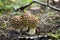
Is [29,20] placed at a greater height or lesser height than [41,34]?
greater

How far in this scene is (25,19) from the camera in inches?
129

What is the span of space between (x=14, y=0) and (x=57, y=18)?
75.3 inches

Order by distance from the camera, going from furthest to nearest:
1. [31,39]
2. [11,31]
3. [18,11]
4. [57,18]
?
1. [18,11]
2. [57,18]
3. [11,31]
4. [31,39]

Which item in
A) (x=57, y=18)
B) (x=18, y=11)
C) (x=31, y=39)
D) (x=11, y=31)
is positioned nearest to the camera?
(x=31, y=39)

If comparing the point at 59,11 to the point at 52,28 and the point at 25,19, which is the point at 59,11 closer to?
the point at 52,28

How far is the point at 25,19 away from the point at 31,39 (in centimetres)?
38

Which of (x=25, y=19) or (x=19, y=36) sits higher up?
(x=25, y=19)

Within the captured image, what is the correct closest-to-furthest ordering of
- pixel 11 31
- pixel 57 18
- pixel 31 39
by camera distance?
1. pixel 31 39
2. pixel 11 31
3. pixel 57 18

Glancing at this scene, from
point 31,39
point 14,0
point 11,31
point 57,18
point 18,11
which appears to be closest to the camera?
point 31,39

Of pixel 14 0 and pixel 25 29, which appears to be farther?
pixel 14 0

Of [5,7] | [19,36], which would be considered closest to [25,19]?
[19,36]

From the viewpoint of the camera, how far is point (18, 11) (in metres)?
4.55

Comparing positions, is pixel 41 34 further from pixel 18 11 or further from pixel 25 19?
pixel 18 11

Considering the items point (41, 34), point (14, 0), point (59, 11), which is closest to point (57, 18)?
point (59, 11)
